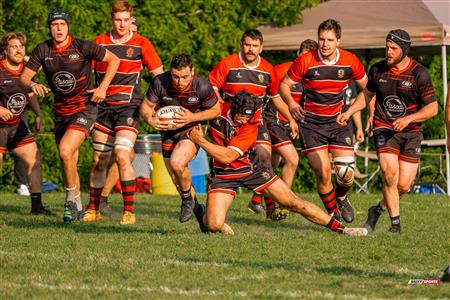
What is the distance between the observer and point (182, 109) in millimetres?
11539

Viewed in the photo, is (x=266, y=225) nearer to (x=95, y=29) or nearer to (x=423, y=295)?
(x=423, y=295)

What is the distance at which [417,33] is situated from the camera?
744 inches

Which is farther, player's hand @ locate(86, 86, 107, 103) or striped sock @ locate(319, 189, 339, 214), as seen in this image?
striped sock @ locate(319, 189, 339, 214)

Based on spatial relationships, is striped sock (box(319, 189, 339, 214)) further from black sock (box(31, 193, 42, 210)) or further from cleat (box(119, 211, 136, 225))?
black sock (box(31, 193, 42, 210))

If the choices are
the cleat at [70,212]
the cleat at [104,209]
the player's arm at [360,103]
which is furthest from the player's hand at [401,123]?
the cleat at [104,209]

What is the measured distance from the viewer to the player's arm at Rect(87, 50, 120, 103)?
12.1m

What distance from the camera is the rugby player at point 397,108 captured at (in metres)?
11.7

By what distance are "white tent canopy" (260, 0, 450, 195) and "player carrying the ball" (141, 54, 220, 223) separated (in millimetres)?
7701

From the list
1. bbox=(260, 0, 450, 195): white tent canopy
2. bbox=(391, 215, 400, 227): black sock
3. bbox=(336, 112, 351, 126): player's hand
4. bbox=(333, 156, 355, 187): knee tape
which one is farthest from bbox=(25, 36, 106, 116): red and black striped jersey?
bbox=(260, 0, 450, 195): white tent canopy

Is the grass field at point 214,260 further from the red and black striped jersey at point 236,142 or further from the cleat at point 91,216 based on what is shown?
the red and black striped jersey at point 236,142

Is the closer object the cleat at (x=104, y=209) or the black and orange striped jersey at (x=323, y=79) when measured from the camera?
the black and orange striped jersey at (x=323, y=79)

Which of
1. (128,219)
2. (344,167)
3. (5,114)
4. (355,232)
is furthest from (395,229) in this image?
(5,114)

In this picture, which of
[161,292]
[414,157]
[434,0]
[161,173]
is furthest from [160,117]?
[434,0]

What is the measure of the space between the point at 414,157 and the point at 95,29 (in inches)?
375
